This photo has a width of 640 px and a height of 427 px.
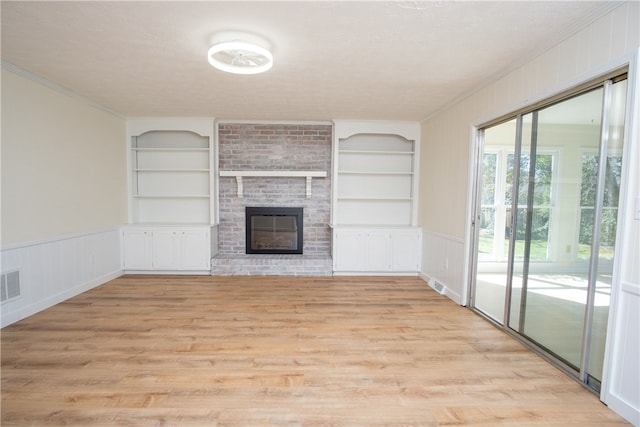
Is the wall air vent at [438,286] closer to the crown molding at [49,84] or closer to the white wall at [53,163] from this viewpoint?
the white wall at [53,163]

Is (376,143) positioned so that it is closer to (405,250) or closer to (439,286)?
(405,250)

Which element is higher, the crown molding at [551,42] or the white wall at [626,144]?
the crown molding at [551,42]

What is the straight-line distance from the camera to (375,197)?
4.93 meters

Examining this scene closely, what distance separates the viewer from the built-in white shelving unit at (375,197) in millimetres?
4770

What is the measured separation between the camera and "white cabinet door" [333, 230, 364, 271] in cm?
477

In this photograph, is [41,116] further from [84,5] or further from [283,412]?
[283,412]

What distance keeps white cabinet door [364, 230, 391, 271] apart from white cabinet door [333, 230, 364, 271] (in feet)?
0.31

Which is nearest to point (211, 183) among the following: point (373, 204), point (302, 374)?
point (373, 204)

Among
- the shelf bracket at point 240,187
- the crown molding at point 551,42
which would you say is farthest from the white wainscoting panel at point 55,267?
the crown molding at point 551,42

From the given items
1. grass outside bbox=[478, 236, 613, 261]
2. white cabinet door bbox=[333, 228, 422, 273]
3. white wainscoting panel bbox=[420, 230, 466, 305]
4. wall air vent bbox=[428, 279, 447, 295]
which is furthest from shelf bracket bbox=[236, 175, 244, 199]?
grass outside bbox=[478, 236, 613, 261]

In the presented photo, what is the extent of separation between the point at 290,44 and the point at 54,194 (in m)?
3.13

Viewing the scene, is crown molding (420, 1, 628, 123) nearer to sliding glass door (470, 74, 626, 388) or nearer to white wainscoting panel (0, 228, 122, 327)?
sliding glass door (470, 74, 626, 388)

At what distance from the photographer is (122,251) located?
462 cm

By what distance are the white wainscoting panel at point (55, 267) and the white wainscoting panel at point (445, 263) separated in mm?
4652
